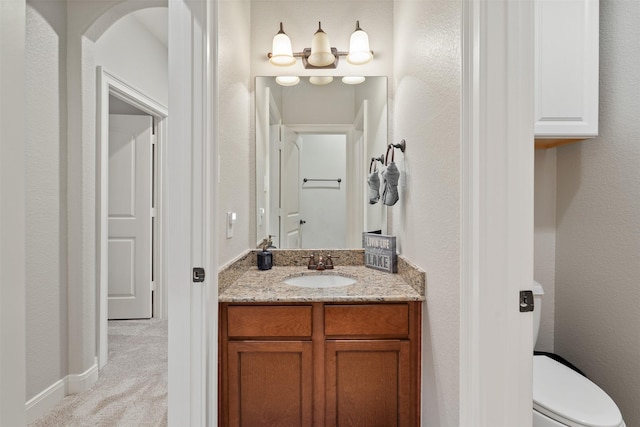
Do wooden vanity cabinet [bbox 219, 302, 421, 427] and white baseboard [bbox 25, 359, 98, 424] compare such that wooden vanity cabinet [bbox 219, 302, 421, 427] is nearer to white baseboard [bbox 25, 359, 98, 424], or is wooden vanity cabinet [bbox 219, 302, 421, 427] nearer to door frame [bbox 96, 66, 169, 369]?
white baseboard [bbox 25, 359, 98, 424]

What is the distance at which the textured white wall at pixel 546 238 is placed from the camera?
1.95 meters

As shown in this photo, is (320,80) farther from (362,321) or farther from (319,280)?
(362,321)

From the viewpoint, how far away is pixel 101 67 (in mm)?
2469

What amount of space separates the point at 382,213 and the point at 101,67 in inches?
84.5

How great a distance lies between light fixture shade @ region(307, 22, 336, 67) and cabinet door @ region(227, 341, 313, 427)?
5.22ft

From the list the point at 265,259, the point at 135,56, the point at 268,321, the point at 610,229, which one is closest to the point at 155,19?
the point at 135,56

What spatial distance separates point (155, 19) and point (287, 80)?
1.58 metres

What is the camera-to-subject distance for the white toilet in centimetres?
125

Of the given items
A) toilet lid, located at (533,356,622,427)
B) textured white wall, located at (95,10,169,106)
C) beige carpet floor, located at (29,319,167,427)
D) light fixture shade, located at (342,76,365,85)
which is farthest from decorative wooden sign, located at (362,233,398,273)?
textured white wall, located at (95,10,169,106)

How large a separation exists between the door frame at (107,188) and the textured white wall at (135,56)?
0.08 meters

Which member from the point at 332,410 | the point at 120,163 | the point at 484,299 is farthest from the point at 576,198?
the point at 120,163

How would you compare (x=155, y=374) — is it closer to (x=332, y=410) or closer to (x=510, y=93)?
(x=332, y=410)

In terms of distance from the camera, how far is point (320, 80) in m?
2.24

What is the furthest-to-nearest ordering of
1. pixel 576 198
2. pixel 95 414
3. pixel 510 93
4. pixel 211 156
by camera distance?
1. pixel 95 414
2. pixel 576 198
3. pixel 211 156
4. pixel 510 93
